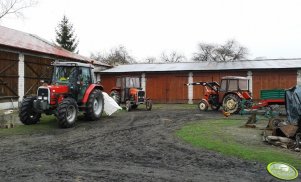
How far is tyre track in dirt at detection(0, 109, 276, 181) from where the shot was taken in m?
5.60

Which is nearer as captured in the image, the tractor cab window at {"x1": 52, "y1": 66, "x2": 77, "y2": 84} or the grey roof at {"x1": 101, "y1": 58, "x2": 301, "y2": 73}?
the tractor cab window at {"x1": 52, "y1": 66, "x2": 77, "y2": 84}

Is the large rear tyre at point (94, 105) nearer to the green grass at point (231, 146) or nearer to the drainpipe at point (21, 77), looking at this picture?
the green grass at point (231, 146)

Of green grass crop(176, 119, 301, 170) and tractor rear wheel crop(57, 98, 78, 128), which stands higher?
tractor rear wheel crop(57, 98, 78, 128)

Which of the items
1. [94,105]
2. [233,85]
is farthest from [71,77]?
[233,85]

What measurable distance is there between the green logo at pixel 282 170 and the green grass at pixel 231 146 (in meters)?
0.27

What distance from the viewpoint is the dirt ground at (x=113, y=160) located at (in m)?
5.60

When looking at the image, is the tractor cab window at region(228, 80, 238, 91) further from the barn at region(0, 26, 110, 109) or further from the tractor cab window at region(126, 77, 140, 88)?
the barn at region(0, 26, 110, 109)

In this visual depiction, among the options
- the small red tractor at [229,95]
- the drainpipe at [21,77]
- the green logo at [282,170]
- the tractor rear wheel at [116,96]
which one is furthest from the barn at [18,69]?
the green logo at [282,170]

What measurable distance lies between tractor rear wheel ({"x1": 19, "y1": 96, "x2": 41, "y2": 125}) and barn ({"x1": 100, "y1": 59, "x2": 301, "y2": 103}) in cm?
1570

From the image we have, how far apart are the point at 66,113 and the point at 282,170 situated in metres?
7.17

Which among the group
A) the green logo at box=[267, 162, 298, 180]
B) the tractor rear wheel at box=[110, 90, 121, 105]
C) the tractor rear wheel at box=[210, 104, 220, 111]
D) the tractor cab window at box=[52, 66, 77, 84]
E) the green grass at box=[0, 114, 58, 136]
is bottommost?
the green logo at box=[267, 162, 298, 180]

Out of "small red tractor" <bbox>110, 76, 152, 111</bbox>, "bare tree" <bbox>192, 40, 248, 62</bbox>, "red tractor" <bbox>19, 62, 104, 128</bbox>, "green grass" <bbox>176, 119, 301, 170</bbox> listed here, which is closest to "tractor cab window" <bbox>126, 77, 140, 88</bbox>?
"small red tractor" <bbox>110, 76, 152, 111</bbox>

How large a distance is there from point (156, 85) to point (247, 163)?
20.7 m

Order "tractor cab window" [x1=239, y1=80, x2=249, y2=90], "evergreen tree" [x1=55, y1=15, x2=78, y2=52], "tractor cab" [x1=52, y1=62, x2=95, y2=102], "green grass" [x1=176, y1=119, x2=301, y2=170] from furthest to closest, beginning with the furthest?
"evergreen tree" [x1=55, y1=15, x2=78, y2=52] → "tractor cab window" [x1=239, y1=80, x2=249, y2=90] → "tractor cab" [x1=52, y1=62, x2=95, y2=102] → "green grass" [x1=176, y1=119, x2=301, y2=170]
